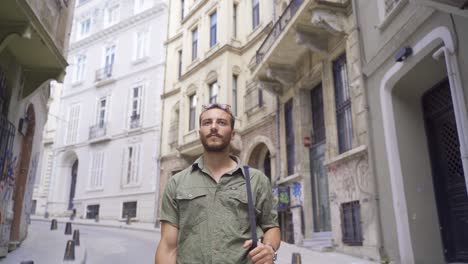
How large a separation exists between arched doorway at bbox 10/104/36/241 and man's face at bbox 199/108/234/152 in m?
8.47

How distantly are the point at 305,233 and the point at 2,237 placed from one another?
25.7 ft

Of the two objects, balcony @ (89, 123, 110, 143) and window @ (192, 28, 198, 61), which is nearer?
window @ (192, 28, 198, 61)

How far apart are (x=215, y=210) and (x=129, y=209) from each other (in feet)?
74.3

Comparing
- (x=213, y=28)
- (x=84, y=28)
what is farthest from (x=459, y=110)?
(x=84, y=28)

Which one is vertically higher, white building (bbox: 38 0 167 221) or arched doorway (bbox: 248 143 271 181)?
white building (bbox: 38 0 167 221)

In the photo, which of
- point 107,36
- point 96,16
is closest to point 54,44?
point 107,36

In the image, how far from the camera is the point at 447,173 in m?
7.27

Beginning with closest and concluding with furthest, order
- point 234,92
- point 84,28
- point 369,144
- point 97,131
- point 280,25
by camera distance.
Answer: point 369,144 < point 280,25 < point 234,92 < point 97,131 < point 84,28

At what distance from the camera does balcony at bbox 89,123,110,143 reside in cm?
2644

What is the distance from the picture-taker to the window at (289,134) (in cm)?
1322

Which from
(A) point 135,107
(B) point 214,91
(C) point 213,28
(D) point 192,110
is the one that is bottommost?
(D) point 192,110

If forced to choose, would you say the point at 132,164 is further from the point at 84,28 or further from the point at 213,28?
the point at 84,28

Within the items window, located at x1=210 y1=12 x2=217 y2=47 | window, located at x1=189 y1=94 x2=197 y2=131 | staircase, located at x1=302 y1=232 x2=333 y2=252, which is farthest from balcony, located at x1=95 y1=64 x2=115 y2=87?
staircase, located at x1=302 y1=232 x2=333 y2=252

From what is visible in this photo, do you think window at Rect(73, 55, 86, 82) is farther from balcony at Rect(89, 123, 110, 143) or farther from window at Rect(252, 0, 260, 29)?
window at Rect(252, 0, 260, 29)
